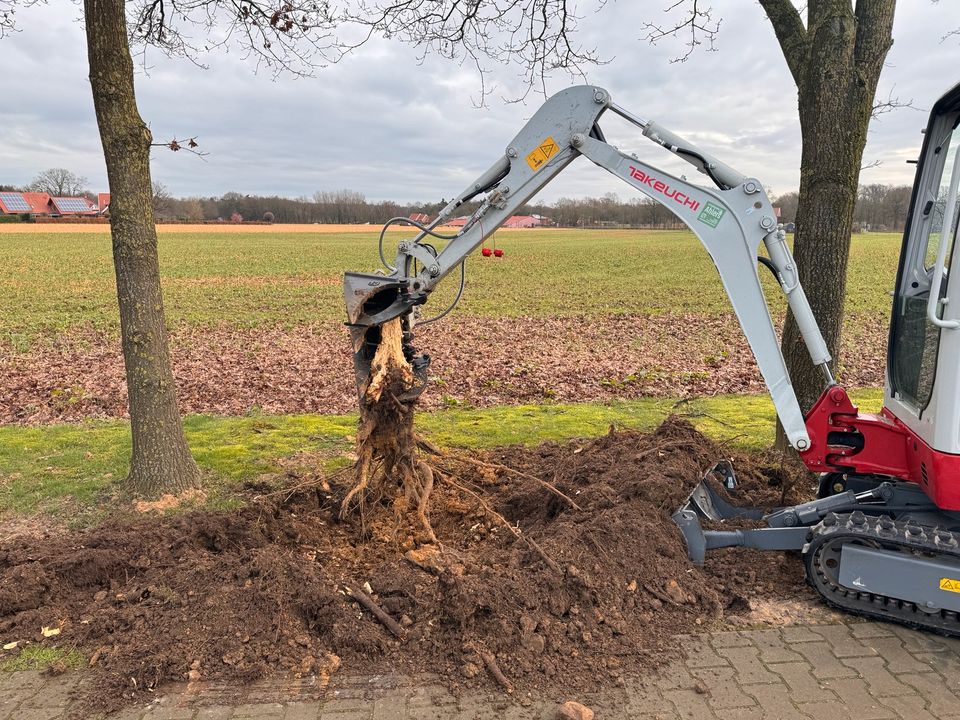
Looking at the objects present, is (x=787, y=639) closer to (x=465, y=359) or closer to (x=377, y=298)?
(x=377, y=298)

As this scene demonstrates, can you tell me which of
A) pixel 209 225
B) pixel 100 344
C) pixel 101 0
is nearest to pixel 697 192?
pixel 101 0

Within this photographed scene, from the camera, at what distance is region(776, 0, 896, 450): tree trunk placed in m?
5.86

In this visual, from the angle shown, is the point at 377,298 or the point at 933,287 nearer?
the point at 933,287

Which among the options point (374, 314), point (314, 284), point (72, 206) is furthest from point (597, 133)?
point (72, 206)

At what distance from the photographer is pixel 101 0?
17.0 feet

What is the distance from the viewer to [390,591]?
420cm

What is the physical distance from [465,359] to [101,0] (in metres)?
7.55

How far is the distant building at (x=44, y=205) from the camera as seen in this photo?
271 ft

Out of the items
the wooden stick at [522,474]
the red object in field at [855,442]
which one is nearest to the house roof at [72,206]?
the wooden stick at [522,474]

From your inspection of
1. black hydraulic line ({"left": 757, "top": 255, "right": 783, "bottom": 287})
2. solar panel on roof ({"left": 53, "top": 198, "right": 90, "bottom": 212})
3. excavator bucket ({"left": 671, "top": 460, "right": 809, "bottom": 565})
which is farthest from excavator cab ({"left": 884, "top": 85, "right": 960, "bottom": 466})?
solar panel on roof ({"left": 53, "top": 198, "right": 90, "bottom": 212})

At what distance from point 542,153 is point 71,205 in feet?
332

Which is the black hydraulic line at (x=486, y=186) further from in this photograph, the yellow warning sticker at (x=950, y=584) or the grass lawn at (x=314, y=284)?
the grass lawn at (x=314, y=284)

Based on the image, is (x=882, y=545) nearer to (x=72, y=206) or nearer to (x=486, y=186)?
(x=486, y=186)

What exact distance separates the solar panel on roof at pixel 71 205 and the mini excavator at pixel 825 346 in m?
97.6
